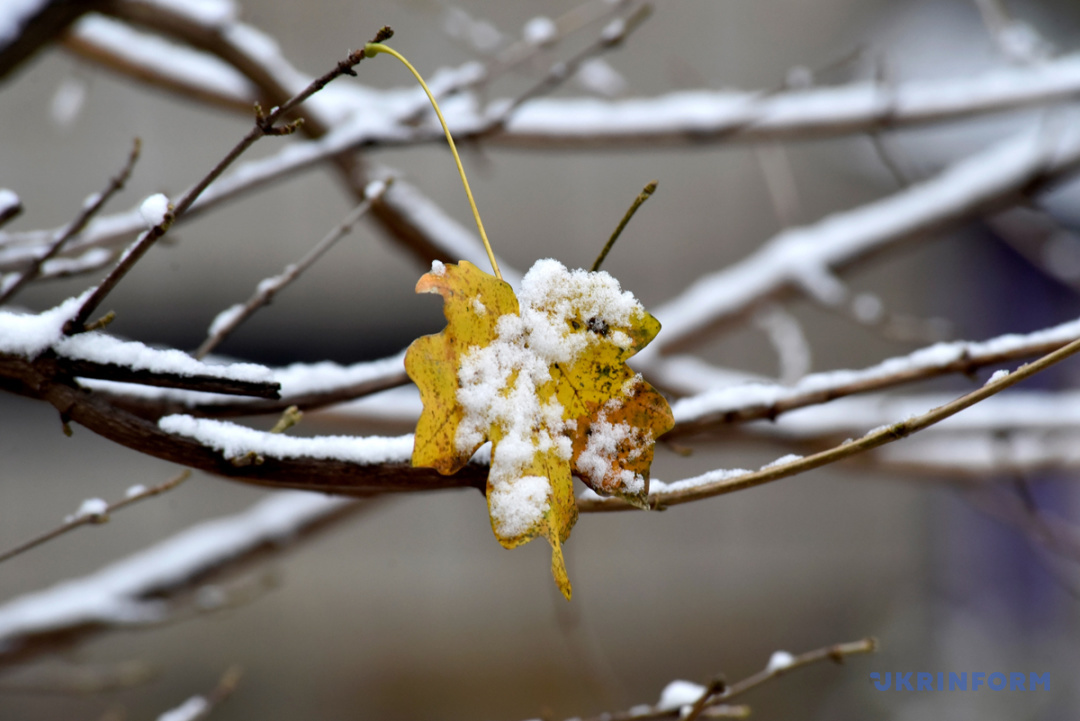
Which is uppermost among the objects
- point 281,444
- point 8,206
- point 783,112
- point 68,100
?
point 68,100

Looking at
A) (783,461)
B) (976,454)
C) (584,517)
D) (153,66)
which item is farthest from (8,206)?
(584,517)

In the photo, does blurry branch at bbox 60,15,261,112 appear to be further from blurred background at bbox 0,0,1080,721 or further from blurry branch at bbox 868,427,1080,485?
blurry branch at bbox 868,427,1080,485

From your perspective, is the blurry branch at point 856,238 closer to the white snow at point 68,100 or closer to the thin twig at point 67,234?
the thin twig at point 67,234

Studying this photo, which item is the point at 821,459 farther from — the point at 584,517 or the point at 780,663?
the point at 584,517

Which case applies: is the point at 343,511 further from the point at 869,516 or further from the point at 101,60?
the point at 869,516

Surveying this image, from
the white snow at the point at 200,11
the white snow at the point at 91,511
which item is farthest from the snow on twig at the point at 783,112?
the white snow at the point at 91,511
